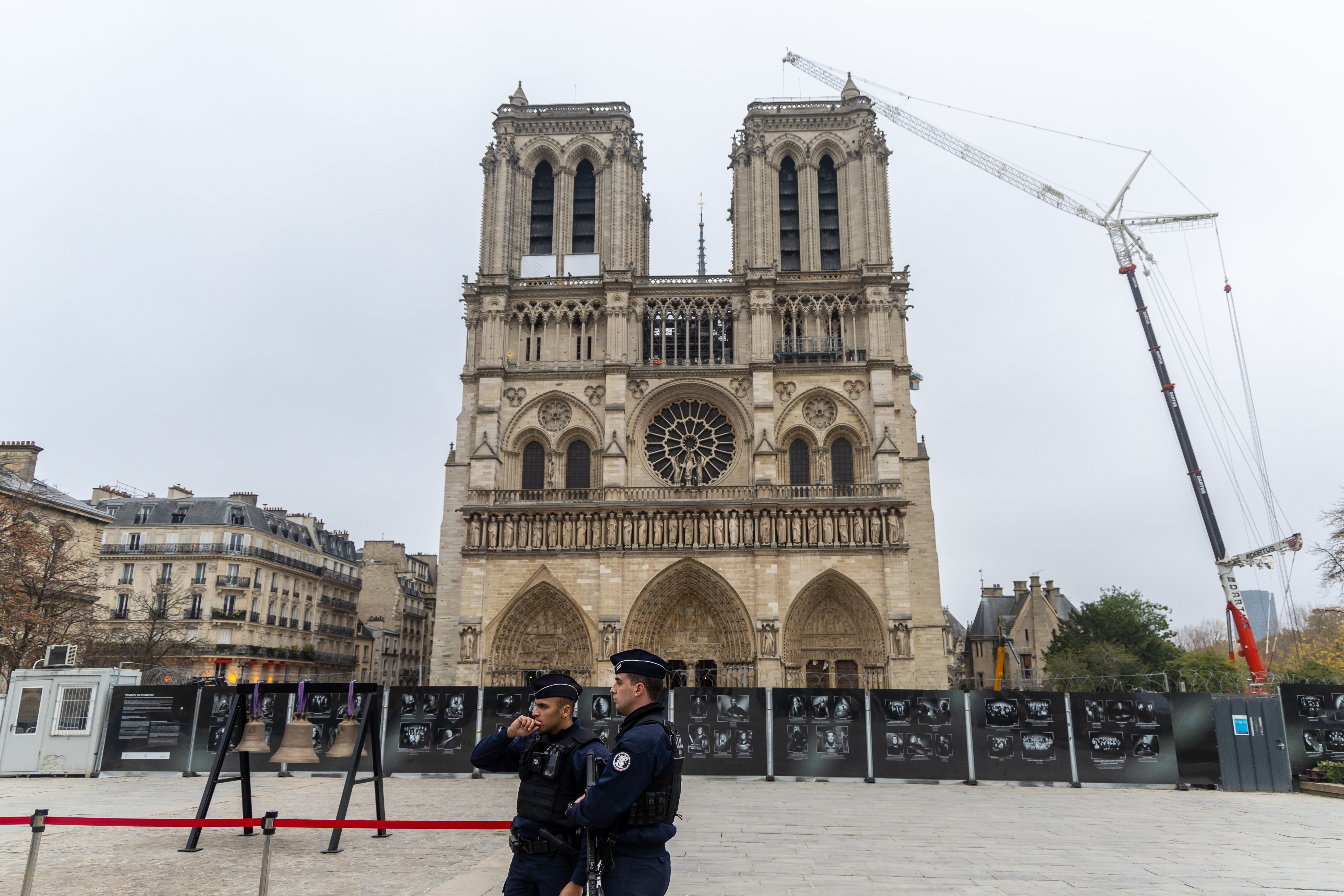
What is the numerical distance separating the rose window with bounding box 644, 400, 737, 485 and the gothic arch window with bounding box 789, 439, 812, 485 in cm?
205

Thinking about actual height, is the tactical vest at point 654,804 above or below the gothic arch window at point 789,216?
below

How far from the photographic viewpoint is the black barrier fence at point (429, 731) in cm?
1616

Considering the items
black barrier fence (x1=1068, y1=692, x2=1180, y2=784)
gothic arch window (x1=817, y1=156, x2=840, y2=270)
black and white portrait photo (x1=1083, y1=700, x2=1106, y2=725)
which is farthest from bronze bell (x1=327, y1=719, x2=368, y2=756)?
gothic arch window (x1=817, y1=156, x2=840, y2=270)

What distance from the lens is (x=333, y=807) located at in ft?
39.2

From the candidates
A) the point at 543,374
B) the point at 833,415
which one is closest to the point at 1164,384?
the point at 833,415

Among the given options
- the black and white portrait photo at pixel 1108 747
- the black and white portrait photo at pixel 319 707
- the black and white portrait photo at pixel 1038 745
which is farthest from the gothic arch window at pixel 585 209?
the black and white portrait photo at pixel 1108 747

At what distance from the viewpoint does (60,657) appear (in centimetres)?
1617

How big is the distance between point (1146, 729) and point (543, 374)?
2228 centimetres

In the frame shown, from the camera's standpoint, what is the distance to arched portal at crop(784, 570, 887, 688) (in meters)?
28.7

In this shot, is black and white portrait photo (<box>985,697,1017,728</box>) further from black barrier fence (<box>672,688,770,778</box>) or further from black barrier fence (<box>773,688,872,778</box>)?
black barrier fence (<box>672,688,770,778</box>)

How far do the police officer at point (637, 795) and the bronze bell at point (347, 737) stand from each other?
6.16 meters

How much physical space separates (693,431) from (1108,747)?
1876 centimetres

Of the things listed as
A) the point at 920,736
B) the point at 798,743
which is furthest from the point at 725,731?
the point at 920,736

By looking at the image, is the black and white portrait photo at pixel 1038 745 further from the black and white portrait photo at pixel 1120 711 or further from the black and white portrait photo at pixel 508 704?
the black and white portrait photo at pixel 508 704
